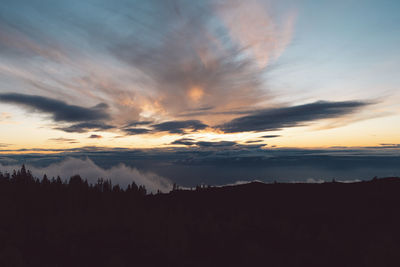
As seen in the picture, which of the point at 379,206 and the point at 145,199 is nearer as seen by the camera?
the point at 379,206

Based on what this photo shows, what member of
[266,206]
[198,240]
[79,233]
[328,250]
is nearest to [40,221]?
[79,233]

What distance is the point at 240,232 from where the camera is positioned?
93.9 feet

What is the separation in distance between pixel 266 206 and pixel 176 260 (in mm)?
17700

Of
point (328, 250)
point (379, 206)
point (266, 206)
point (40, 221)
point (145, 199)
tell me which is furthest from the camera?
point (145, 199)

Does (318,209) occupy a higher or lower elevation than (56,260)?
higher

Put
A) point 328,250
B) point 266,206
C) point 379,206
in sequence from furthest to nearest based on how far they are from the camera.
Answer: point 266,206 < point 379,206 < point 328,250

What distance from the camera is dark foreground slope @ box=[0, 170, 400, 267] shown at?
75.0ft

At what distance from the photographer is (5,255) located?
2397 cm

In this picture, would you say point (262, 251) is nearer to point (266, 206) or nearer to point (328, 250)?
point (328, 250)

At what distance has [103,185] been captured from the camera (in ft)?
271

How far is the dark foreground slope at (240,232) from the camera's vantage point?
22859 millimetres

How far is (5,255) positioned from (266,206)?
98.3ft

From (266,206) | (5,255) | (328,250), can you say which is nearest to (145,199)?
(266,206)

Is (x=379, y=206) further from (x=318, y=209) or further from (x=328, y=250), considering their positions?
(x=328, y=250)
